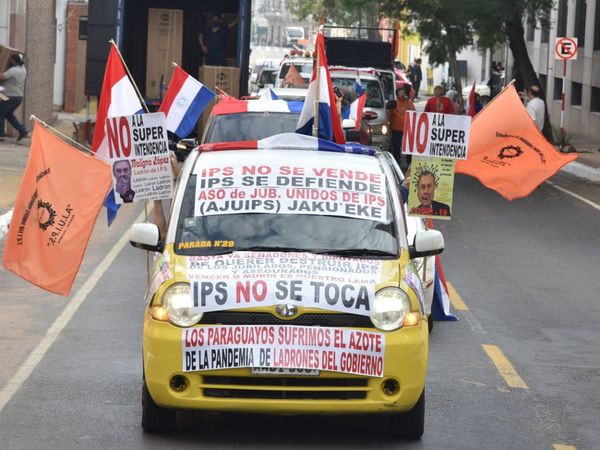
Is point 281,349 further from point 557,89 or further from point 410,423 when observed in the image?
point 557,89

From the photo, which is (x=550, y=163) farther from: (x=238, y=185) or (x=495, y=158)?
(x=238, y=185)

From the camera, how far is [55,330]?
12180 mm

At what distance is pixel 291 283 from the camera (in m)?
8.37

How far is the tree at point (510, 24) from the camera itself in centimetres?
3412

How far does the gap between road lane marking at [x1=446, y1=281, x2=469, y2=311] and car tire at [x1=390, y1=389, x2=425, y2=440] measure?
502 centimetres

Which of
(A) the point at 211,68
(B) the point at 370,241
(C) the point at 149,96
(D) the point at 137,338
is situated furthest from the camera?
(C) the point at 149,96

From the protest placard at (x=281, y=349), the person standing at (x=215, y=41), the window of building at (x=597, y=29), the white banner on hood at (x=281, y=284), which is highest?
the window of building at (x=597, y=29)

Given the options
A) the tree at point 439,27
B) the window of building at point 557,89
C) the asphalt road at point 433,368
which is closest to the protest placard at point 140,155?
the asphalt road at point 433,368

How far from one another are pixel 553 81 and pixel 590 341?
39313 millimetres

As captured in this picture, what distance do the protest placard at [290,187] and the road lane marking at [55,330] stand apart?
189cm

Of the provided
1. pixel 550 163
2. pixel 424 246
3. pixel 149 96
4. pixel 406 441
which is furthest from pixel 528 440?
pixel 149 96

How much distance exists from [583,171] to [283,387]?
2296cm

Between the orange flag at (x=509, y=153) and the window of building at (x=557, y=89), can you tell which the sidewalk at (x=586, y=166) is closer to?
the window of building at (x=557, y=89)

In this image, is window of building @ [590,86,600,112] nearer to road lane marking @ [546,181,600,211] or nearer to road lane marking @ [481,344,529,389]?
road lane marking @ [546,181,600,211]
